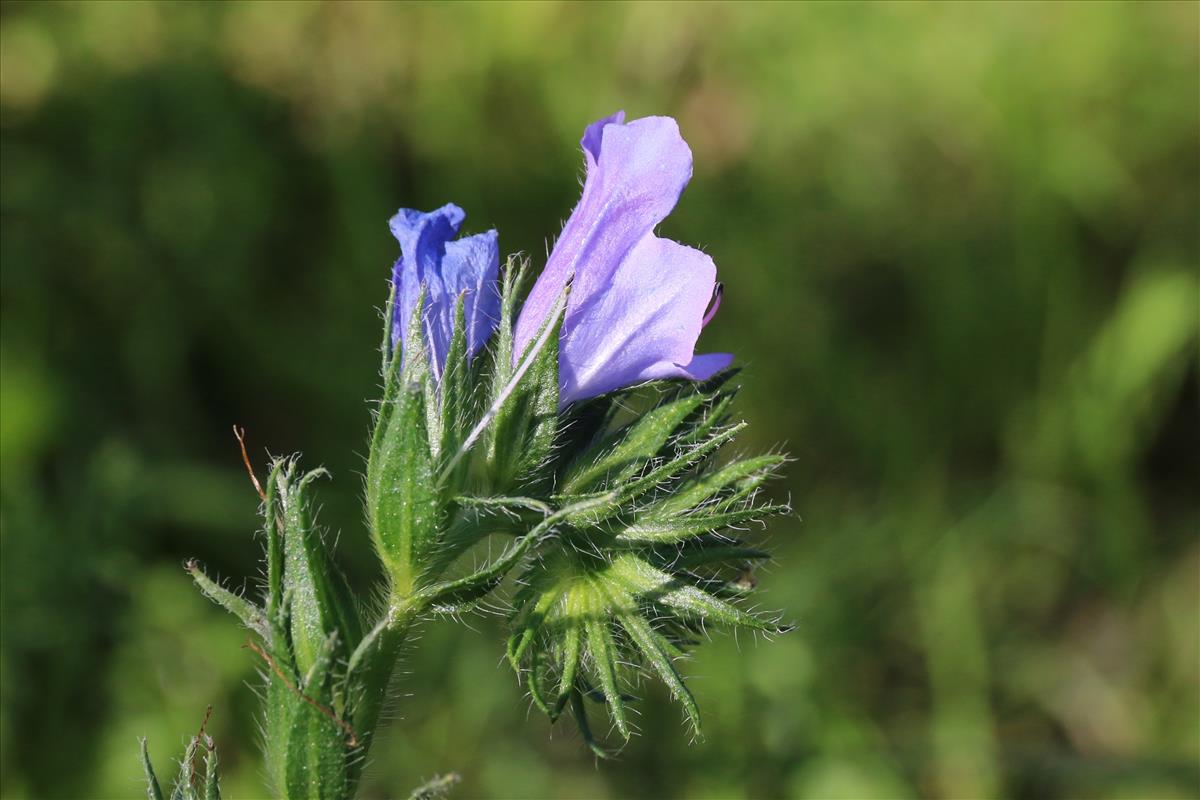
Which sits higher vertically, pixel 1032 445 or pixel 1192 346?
pixel 1192 346

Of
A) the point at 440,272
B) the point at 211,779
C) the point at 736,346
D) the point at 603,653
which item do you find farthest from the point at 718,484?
the point at 736,346

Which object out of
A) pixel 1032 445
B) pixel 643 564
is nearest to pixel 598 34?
pixel 1032 445

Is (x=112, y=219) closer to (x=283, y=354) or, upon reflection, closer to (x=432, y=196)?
(x=283, y=354)

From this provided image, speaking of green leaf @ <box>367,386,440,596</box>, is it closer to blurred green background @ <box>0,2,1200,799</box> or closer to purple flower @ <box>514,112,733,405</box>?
purple flower @ <box>514,112,733,405</box>

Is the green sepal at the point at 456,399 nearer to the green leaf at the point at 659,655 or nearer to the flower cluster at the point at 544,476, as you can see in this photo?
the flower cluster at the point at 544,476

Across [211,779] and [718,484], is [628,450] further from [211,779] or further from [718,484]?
[211,779]

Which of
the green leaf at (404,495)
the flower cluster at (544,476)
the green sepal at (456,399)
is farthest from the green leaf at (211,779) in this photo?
the green sepal at (456,399)
